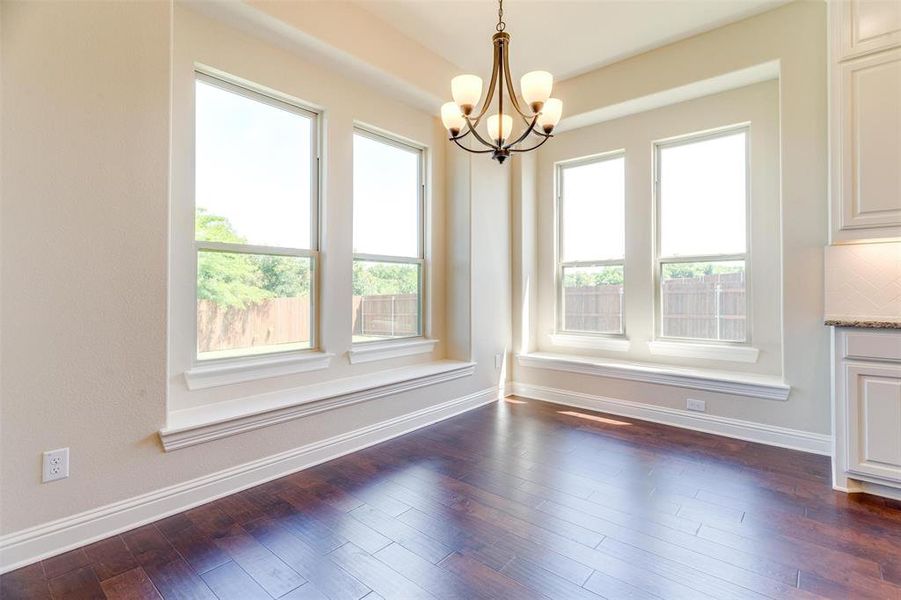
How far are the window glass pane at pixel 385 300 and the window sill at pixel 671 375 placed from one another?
1386mm

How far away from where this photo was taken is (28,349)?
175 cm

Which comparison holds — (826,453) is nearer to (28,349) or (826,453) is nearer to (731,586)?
(731,586)

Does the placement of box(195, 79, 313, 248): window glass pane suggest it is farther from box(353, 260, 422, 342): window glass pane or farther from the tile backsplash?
the tile backsplash

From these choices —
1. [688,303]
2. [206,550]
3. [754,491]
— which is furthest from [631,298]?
[206,550]

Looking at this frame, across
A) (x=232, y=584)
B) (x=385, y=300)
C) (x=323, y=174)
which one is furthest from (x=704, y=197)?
(x=232, y=584)

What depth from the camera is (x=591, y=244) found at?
433cm

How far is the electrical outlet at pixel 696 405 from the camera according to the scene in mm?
3369

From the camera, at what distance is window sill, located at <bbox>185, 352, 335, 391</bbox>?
8.05 ft

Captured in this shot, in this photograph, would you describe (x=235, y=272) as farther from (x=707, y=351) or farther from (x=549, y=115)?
(x=707, y=351)

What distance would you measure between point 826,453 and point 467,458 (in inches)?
99.9

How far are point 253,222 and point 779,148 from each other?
406cm

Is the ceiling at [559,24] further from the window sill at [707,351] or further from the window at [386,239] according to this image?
the window sill at [707,351]

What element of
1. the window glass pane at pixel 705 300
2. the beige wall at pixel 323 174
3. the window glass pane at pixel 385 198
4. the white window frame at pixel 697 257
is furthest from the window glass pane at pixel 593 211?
the window glass pane at pixel 385 198

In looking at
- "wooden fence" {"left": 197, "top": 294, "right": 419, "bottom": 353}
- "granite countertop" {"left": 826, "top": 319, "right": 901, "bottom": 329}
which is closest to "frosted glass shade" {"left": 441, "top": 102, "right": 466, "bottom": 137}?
"wooden fence" {"left": 197, "top": 294, "right": 419, "bottom": 353}
